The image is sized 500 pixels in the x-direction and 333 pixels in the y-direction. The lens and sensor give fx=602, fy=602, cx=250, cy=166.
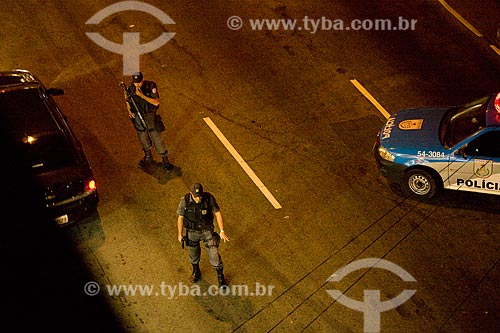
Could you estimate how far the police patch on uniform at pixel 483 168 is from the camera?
904cm

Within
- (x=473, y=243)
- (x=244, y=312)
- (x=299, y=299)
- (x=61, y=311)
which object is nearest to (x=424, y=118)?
(x=473, y=243)

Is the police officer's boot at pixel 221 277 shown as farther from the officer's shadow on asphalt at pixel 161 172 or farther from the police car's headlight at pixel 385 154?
the police car's headlight at pixel 385 154

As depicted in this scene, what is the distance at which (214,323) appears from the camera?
798cm

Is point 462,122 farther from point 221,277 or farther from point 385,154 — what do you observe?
point 221,277

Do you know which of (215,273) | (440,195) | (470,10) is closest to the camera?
(215,273)

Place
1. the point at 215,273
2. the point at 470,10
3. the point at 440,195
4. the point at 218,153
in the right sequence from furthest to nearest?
1. the point at 470,10
2. the point at 218,153
3. the point at 440,195
4. the point at 215,273

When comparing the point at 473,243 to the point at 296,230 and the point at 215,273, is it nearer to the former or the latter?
the point at 296,230

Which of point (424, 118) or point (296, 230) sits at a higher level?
point (424, 118)

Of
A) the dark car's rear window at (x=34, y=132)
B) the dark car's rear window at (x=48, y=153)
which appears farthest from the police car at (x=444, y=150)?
the dark car's rear window at (x=34, y=132)

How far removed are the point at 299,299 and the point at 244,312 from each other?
781 mm

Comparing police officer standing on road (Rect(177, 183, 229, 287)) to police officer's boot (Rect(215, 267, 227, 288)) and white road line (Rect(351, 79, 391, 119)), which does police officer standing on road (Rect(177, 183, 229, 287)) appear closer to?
police officer's boot (Rect(215, 267, 227, 288))

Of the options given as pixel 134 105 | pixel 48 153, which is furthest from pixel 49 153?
pixel 134 105

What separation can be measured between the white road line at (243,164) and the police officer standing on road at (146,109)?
1.18 metres

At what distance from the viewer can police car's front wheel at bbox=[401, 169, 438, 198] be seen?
9516 mm
